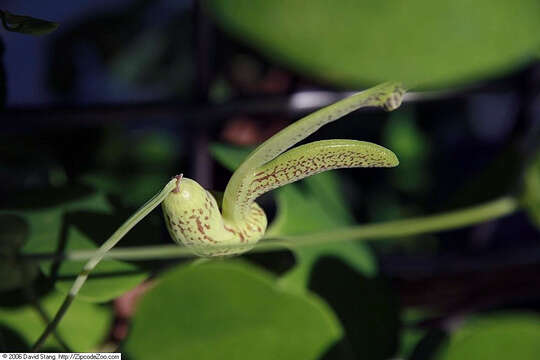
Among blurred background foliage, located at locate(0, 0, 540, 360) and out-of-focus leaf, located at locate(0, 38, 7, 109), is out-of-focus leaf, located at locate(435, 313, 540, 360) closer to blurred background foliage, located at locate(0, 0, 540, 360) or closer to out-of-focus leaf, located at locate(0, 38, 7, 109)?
blurred background foliage, located at locate(0, 0, 540, 360)

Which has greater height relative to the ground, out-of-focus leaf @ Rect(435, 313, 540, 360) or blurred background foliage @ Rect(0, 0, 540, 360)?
blurred background foliage @ Rect(0, 0, 540, 360)

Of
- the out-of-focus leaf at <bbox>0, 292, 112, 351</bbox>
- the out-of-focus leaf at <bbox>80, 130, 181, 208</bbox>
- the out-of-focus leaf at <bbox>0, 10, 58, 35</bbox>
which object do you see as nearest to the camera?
the out-of-focus leaf at <bbox>0, 10, 58, 35</bbox>

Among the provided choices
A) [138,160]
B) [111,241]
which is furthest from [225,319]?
[138,160]

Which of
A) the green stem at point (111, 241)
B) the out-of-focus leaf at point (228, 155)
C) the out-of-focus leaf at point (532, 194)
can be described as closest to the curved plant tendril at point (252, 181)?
the green stem at point (111, 241)

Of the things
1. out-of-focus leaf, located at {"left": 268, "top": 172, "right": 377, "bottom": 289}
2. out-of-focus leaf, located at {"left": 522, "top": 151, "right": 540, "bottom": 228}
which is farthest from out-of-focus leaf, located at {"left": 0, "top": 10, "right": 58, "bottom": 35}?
out-of-focus leaf, located at {"left": 522, "top": 151, "right": 540, "bottom": 228}

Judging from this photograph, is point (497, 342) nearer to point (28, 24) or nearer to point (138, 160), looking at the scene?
point (28, 24)

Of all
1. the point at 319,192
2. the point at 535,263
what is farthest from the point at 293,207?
the point at 535,263

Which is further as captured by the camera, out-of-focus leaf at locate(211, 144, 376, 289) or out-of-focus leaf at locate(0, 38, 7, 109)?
out-of-focus leaf at locate(211, 144, 376, 289)

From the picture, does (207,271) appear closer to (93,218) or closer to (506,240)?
(93,218)
